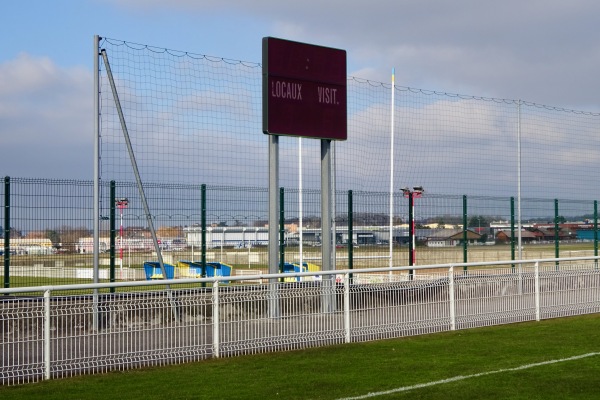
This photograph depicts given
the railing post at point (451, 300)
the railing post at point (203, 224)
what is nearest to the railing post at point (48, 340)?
the railing post at point (203, 224)

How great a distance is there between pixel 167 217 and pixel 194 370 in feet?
19.9

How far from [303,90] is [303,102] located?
0.74 feet

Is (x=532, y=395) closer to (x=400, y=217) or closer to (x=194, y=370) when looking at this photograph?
(x=194, y=370)

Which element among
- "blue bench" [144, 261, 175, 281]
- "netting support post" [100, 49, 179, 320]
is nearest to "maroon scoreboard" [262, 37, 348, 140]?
"netting support post" [100, 49, 179, 320]

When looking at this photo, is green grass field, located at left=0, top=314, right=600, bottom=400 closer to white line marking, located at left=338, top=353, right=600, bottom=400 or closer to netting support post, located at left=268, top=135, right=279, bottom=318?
white line marking, located at left=338, top=353, right=600, bottom=400

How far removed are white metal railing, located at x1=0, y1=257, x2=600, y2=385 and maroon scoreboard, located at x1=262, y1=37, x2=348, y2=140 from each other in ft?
9.85

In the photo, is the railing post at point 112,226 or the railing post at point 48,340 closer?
the railing post at point 48,340

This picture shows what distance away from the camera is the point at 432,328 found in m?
15.4

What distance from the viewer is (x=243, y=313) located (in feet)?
41.9

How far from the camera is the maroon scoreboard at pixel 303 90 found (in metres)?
16.6

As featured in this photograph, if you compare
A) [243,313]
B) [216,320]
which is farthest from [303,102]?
[216,320]

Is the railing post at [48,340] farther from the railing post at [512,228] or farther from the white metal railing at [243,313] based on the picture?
the railing post at [512,228]

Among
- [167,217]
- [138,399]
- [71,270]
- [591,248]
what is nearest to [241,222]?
[167,217]

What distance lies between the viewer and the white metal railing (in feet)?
35.6
